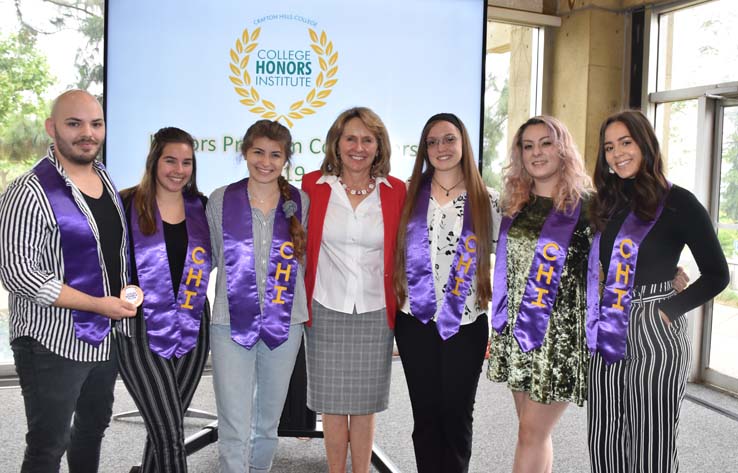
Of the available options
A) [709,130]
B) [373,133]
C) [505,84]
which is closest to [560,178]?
[373,133]

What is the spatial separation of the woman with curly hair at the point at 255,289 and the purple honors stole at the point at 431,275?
35 centimetres

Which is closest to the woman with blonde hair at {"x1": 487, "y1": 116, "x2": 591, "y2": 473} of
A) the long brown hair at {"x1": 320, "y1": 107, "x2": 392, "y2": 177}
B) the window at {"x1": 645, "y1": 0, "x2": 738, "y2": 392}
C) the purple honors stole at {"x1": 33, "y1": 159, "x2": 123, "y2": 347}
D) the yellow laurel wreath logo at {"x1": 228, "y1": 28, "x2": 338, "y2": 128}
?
the long brown hair at {"x1": 320, "y1": 107, "x2": 392, "y2": 177}

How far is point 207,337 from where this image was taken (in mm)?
2143

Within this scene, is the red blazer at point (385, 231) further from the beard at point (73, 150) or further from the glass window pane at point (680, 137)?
the glass window pane at point (680, 137)

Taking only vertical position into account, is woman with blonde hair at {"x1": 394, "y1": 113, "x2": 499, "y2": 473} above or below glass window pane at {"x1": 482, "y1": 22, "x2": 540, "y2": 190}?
below

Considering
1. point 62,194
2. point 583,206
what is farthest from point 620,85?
point 62,194

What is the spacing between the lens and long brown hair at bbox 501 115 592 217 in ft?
6.81

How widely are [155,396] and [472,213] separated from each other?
3.65 feet

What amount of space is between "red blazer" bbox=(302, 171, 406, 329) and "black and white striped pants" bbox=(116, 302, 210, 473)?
501 millimetres

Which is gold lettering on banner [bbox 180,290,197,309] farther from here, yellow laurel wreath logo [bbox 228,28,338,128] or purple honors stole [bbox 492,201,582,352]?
yellow laurel wreath logo [bbox 228,28,338,128]

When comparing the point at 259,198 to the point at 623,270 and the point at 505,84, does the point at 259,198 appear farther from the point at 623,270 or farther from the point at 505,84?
the point at 505,84

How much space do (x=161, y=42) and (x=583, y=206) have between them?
201 cm

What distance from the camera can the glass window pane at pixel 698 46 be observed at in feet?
13.3

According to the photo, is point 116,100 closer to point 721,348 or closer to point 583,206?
point 583,206
